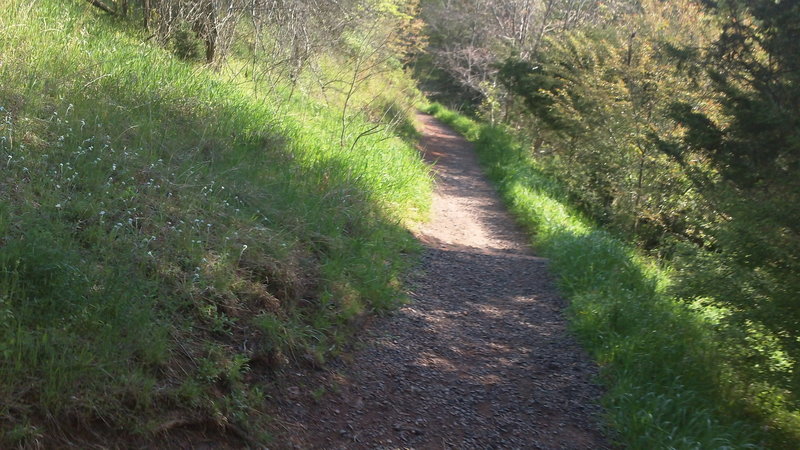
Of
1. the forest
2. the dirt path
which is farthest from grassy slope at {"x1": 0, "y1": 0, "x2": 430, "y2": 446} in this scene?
the dirt path

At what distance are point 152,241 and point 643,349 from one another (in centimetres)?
384

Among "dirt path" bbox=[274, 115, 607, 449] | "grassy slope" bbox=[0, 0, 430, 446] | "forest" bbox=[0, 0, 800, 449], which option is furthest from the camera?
"dirt path" bbox=[274, 115, 607, 449]

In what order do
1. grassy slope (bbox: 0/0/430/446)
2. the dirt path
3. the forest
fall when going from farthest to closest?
the dirt path
the forest
grassy slope (bbox: 0/0/430/446)

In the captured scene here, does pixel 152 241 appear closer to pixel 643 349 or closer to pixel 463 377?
pixel 463 377

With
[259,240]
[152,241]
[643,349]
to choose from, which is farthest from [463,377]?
[152,241]

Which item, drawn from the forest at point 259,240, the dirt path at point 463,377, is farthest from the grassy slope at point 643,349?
the dirt path at point 463,377

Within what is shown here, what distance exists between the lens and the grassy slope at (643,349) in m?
4.54

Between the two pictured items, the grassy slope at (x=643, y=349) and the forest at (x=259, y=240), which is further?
the grassy slope at (x=643, y=349)

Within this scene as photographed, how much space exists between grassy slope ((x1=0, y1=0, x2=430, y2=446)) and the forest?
2 cm

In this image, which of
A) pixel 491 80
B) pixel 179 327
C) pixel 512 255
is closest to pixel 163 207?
pixel 179 327

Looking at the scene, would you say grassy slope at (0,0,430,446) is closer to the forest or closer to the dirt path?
the forest

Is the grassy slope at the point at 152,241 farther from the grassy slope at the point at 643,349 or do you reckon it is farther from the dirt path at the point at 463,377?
the grassy slope at the point at 643,349

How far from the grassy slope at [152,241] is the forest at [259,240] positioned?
0.02 meters

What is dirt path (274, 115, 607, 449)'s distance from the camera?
175 inches
